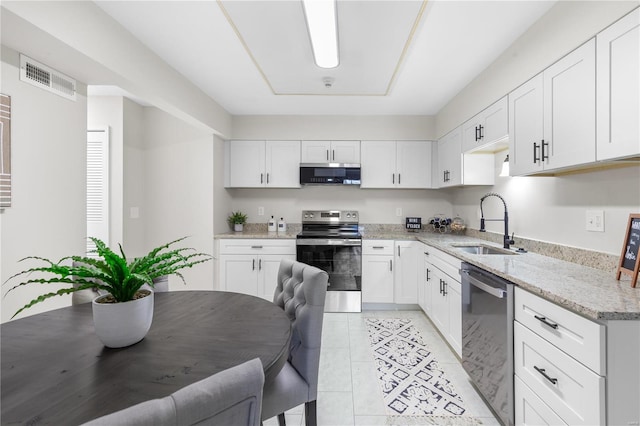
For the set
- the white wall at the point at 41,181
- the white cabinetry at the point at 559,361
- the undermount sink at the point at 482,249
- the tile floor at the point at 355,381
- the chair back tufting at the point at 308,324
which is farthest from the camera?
the undermount sink at the point at 482,249

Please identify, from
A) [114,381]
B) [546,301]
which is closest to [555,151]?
[546,301]

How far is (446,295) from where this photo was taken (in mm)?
2559

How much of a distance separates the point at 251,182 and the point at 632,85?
3486 millimetres

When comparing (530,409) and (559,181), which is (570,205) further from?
(530,409)

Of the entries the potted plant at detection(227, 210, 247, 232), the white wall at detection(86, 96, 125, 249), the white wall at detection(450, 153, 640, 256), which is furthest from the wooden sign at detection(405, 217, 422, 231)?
the white wall at detection(86, 96, 125, 249)

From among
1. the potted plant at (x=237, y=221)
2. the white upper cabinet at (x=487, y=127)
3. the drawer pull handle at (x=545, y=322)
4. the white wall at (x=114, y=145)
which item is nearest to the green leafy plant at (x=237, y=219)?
the potted plant at (x=237, y=221)

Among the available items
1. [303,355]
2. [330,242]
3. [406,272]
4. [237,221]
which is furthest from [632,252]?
[237,221]

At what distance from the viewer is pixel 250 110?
3.67 m

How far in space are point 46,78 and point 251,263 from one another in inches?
95.1

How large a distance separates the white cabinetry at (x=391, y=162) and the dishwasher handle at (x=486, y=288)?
195 cm

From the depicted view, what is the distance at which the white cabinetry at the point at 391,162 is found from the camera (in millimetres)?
3826

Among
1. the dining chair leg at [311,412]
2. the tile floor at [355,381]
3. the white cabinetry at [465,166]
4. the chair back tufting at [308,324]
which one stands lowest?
the tile floor at [355,381]

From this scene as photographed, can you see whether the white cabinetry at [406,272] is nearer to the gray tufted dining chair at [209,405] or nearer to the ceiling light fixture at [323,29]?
the ceiling light fixture at [323,29]

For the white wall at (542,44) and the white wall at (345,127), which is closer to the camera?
the white wall at (542,44)
